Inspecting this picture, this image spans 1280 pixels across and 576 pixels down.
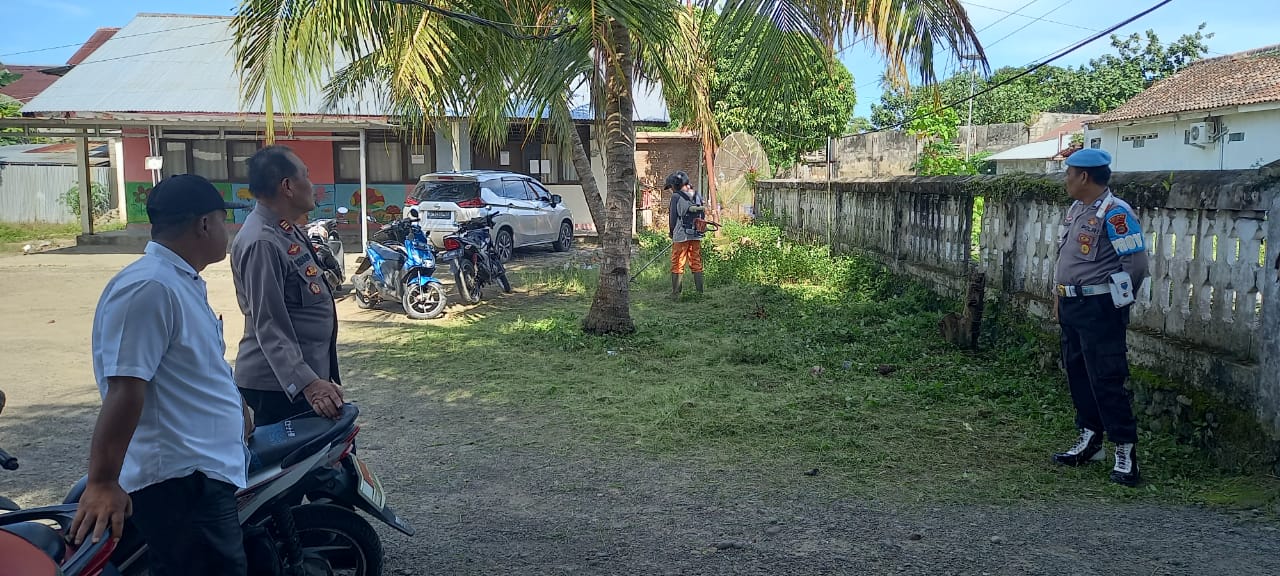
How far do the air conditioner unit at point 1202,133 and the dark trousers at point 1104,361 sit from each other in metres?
22.3

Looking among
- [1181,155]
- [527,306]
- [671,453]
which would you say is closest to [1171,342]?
[671,453]

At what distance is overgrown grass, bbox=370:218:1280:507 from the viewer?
4699 mm

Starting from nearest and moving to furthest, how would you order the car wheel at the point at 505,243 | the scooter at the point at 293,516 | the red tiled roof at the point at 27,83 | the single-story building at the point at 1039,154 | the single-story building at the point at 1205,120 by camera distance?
the scooter at the point at 293,516
the car wheel at the point at 505,243
the single-story building at the point at 1205,120
the single-story building at the point at 1039,154
the red tiled roof at the point at 27,83

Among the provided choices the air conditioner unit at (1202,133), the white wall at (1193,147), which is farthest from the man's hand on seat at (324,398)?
the air conditioner unit at (1202,133)

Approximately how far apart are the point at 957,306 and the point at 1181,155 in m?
20.8

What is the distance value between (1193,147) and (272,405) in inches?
1038

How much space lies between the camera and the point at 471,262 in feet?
36.0

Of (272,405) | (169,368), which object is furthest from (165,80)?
(169,368)

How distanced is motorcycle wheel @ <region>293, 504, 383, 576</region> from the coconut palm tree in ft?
14.5

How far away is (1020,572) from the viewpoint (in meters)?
3.59

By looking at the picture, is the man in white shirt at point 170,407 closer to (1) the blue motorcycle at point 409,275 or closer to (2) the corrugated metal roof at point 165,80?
(1) the blue motorcycle at point 409,275

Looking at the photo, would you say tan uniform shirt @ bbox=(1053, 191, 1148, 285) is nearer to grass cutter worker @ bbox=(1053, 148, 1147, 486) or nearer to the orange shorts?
grass cutter worker @ bbox=(1053, 148, 1147, 486)

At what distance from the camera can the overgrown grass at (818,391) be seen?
4.70 m

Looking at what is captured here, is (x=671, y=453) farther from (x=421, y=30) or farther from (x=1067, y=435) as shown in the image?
(x=421, y=30)
